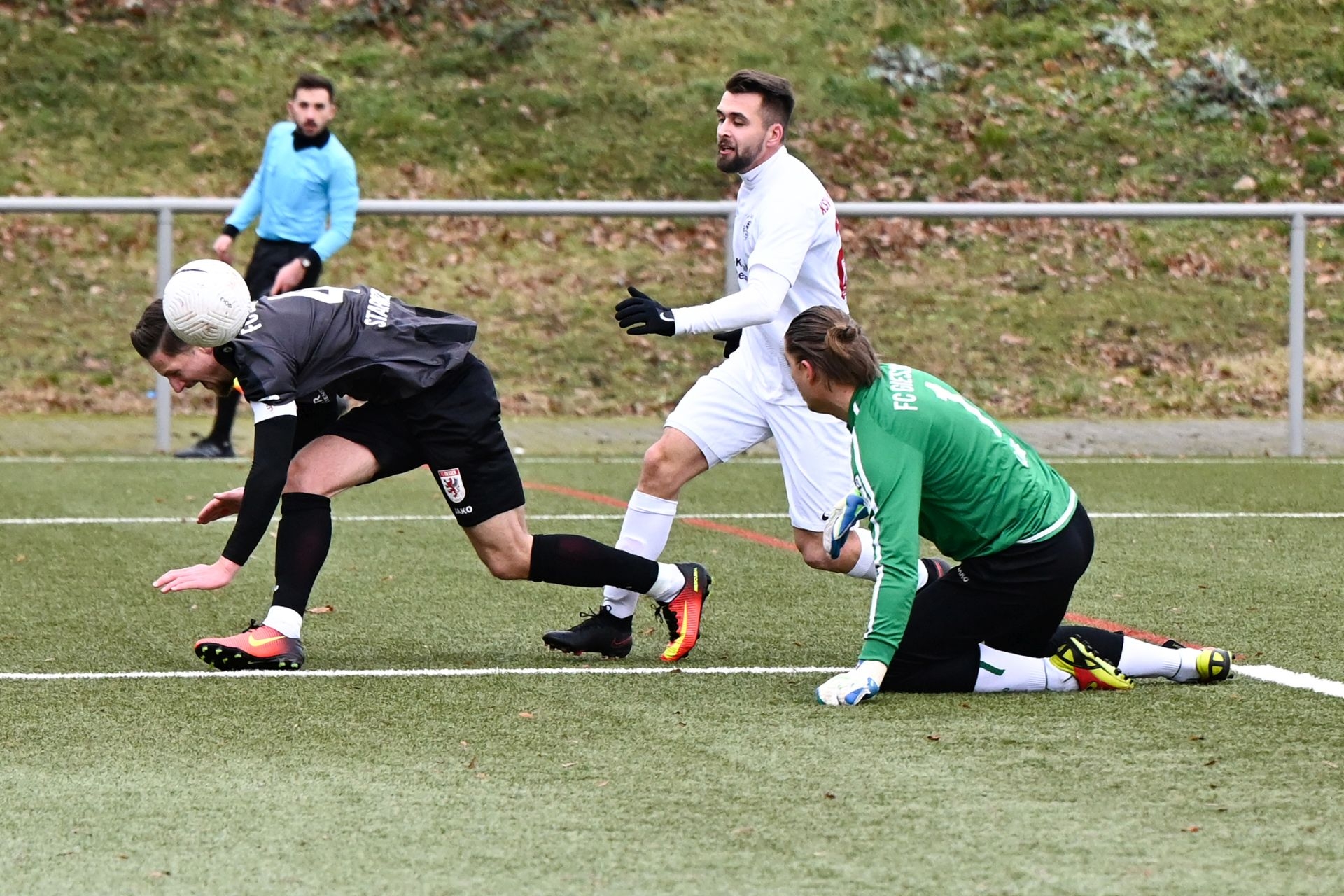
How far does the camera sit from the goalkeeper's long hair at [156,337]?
18.1 ft

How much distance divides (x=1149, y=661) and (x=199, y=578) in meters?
2.52

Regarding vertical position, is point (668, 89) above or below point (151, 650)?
above

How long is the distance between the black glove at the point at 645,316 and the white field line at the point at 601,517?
153 inches

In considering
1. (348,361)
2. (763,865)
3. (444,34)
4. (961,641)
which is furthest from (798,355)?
(444,34)

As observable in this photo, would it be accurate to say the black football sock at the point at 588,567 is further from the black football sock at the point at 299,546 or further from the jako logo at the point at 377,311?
the jako logo at the point at 377,311

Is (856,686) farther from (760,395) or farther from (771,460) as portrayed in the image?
(771,460)

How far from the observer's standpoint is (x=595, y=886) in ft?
11.5

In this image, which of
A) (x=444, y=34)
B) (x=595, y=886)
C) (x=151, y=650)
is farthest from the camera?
(x=444, y=34)

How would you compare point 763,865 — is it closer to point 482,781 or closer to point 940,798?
point 940,798

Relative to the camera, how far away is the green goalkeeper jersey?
16.6 feet

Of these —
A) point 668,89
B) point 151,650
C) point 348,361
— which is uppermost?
point 668,89

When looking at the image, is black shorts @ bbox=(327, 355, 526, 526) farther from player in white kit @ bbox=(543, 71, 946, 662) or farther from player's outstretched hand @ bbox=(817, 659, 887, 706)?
player's outstretched hand @ bbox=(817, 659, 887, 706)

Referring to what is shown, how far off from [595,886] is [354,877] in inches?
16.9

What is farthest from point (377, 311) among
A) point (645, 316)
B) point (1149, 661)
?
point (1149, 661)
